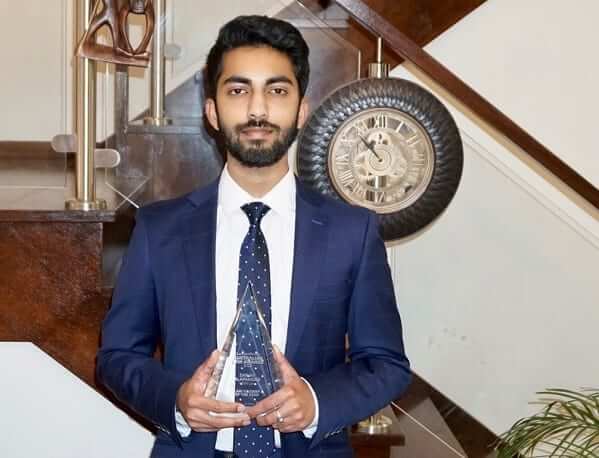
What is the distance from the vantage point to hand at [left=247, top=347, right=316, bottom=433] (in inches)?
59.5

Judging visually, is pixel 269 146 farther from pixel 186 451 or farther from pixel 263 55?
pixel 186 451

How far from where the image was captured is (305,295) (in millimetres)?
1706

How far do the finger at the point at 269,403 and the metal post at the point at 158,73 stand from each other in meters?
1.09

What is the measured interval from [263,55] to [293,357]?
21.1 inches

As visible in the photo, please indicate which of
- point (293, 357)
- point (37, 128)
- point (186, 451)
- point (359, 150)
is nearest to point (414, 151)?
point (359, 150)

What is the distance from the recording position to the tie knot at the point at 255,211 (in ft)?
5.71

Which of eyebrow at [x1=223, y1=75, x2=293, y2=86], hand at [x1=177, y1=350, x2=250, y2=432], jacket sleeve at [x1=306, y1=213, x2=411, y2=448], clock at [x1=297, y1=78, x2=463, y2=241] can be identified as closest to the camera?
hand at [x1=177, y1=350, x2=250, y2=432]

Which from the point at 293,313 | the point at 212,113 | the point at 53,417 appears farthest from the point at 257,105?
the point at 53,417

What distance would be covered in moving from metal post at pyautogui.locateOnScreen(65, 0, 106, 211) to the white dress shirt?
680mm

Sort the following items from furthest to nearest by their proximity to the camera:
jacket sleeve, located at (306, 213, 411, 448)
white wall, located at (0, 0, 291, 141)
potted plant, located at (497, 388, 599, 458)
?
white wall, located at (0, 0, 291, 141)
potted plant, located at (497, 388, 599, 458)
jacket sleeve, located at (306, 213, 411, 448)

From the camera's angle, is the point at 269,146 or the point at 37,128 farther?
the point at 37,128

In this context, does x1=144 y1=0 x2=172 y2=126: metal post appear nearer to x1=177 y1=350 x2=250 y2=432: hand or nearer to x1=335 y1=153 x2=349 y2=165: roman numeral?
x1=335 y1=153 x2=349 y2=165: roman numeral

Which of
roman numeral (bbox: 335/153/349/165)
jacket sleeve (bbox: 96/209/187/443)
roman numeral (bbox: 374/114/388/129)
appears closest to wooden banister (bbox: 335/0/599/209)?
roman numeral (bbox: 374/114/388/129)

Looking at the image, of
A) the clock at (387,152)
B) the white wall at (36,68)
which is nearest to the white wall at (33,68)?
the white wall at (36,68)
